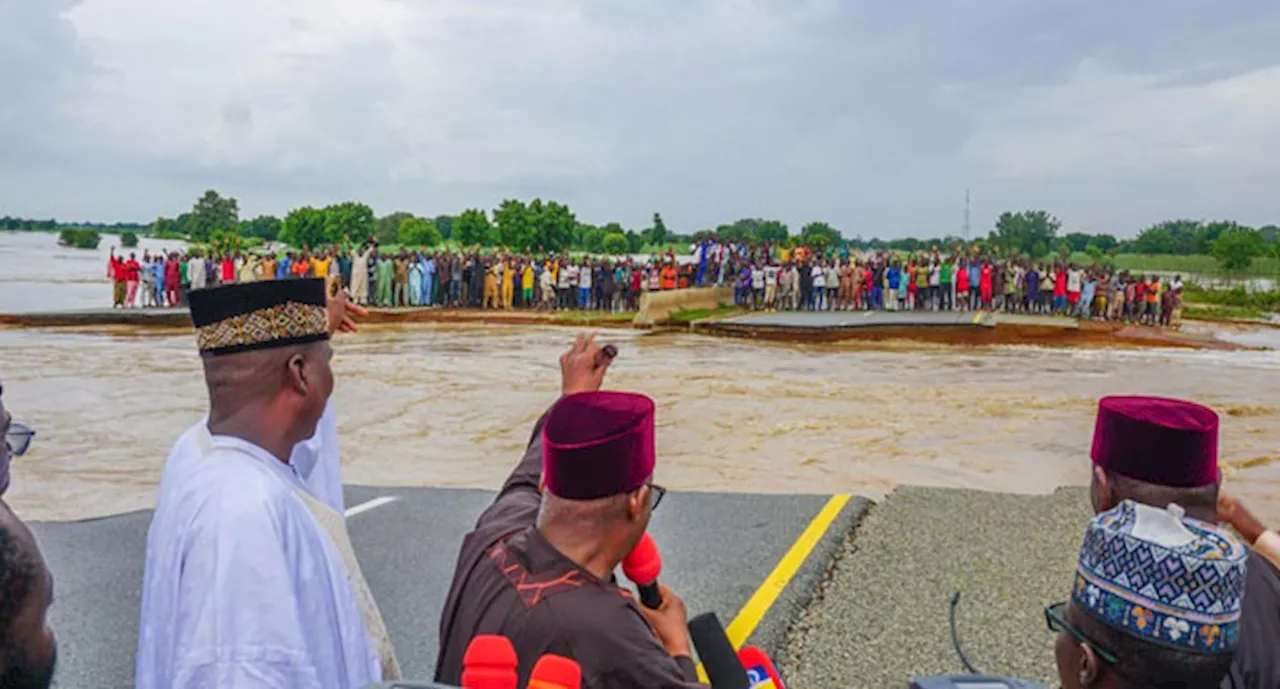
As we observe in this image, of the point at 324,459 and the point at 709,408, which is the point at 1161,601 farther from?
the point at 709,408

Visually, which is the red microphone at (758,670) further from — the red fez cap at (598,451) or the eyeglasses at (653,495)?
the red fez cap at (598,451)

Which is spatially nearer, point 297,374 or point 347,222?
point 297,374

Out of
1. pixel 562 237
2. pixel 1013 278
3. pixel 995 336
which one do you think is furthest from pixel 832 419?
pixel 562 237

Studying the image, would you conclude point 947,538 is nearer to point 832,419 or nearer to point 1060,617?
point 1060,617

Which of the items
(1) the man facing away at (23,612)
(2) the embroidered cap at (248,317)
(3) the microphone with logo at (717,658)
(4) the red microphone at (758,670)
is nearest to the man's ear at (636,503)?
(3) the microphone with logo at (717,658)

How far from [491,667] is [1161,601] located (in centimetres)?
119

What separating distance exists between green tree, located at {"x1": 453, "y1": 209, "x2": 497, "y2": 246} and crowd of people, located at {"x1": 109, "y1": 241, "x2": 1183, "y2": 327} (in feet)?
196

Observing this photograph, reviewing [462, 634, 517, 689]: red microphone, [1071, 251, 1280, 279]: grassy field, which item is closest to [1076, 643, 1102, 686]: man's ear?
[462, 634, 517, 689]: red microphone

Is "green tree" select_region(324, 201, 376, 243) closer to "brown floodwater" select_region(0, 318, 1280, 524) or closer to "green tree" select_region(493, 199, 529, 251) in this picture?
"green tree" select_region(493, 199, 529, 251)

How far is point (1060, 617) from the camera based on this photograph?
217 centimetres

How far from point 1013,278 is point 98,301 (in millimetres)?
32009

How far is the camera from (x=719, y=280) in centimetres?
3422

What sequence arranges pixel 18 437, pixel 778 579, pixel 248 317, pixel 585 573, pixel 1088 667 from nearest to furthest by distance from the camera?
pixel 1088 667 → pixel 585 573 → pixel 18 437 → pixel 248 317 → pixel 778 579

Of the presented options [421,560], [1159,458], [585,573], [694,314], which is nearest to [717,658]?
[585,573]
